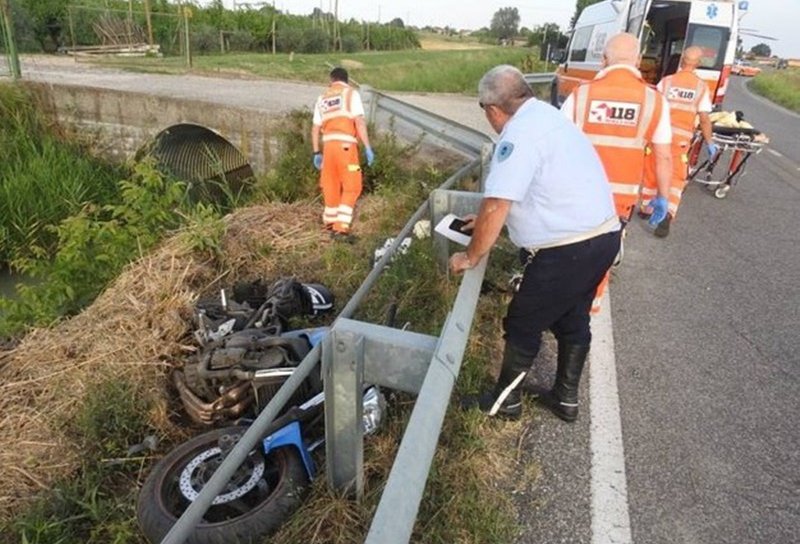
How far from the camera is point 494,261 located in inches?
182

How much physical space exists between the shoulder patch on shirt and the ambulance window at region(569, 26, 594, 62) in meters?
11.4

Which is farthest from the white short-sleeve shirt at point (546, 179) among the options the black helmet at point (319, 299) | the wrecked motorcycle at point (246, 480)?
the black helmet at point (319, 299)

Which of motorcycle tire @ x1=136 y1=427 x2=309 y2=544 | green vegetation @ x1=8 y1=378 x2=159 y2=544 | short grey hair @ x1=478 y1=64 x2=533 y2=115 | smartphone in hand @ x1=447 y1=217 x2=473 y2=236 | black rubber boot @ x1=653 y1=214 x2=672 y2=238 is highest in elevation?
short grey hair @ x1=478 y1=64 x2=533 y2=115

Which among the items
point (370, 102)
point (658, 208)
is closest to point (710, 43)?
point (370, 102)

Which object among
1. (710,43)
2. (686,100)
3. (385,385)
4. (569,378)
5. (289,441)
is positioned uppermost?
(710,43)

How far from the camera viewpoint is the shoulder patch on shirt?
2.42m

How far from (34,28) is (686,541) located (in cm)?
3352

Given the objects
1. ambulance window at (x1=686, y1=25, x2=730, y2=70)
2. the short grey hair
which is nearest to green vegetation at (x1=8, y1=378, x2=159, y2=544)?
the short grey hair

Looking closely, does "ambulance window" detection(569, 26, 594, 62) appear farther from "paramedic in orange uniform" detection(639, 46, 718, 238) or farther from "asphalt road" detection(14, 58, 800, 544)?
"asphalt road" detection(14, 58, 800, 544)

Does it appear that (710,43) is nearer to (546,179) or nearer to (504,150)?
(546,179)

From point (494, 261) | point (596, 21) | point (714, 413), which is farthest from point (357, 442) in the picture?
point (596, 21)

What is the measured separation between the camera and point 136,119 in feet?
33.9

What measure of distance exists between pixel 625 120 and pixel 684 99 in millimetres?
3314

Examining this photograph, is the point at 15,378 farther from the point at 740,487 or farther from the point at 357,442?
the point at 740,487
